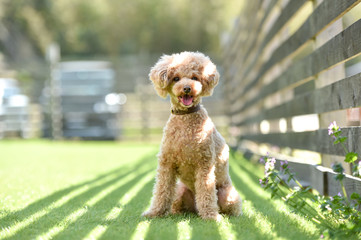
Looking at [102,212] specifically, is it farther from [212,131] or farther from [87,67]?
[87,67]

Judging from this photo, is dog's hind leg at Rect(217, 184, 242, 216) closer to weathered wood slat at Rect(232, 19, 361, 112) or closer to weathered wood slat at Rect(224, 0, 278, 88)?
weathered wood slat at Rect(232, 19, 361, 112)

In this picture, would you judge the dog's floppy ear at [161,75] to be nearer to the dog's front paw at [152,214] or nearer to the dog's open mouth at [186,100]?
the dog's open mouth at [186,100]

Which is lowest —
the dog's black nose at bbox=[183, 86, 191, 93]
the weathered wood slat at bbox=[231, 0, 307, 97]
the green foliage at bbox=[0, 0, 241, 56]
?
the dog's black nose at bbox=[183, 86, 191, 93]

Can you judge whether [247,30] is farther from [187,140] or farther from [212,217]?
[212,217]

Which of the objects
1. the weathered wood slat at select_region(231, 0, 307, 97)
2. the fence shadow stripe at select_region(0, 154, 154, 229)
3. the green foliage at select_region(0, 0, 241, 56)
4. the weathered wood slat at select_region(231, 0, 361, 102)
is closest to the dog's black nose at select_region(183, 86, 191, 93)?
the weathered wood slat at select_region(231, 0, 361, 102)

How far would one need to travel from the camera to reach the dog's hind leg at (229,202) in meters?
2.27

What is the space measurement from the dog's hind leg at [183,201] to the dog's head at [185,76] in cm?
55

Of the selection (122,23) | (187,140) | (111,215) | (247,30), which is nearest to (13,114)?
(122,23)

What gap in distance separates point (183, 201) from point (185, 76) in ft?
2.51

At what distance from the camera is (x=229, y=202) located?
2268 mm

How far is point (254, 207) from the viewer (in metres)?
2.60

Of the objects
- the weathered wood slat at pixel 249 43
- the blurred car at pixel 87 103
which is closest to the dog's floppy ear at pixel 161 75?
the weathered wood slat at pixel 249 43

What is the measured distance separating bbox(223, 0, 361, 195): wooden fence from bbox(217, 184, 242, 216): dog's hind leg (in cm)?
57

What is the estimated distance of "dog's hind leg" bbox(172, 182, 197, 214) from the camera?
240cm
